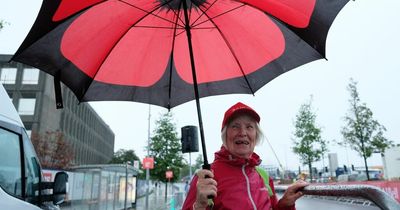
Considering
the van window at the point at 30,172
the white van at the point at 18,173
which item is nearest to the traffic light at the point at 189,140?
the white van at the point at 18,173

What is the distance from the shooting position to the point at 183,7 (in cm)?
289

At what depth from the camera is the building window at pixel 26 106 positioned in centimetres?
4594

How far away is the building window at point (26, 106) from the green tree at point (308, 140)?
36.6 metres

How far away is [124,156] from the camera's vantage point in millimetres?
102625

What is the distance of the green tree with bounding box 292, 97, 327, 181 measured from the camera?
30.9m

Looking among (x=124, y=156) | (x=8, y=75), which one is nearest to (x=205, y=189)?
(x=8, y=75)

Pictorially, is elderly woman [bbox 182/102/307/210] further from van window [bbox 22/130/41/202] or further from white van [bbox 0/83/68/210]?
van window [bbox 22/130/41/202]

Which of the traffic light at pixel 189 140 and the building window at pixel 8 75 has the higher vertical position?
the building window at pixel 8 75

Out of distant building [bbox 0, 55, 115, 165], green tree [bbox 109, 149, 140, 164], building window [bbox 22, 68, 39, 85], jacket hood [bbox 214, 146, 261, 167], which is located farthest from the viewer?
green tree [bbox 109, 149, 140, 164]

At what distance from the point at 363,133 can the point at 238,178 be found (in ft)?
85.4

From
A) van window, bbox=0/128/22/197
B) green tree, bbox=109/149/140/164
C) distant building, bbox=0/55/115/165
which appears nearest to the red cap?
van window, bbox=0/128/22/197

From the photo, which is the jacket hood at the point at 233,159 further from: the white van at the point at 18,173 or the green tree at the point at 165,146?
the green tree at the point at 165,146

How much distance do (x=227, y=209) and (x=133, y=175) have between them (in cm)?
1970

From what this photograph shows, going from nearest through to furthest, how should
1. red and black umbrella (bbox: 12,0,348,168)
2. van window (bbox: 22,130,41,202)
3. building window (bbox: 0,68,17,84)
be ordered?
red and black umbrella (bbox: 12,0,348,168), van window (bbox: 22,130,41,202), building window (bbox: 0,68,17,84)
